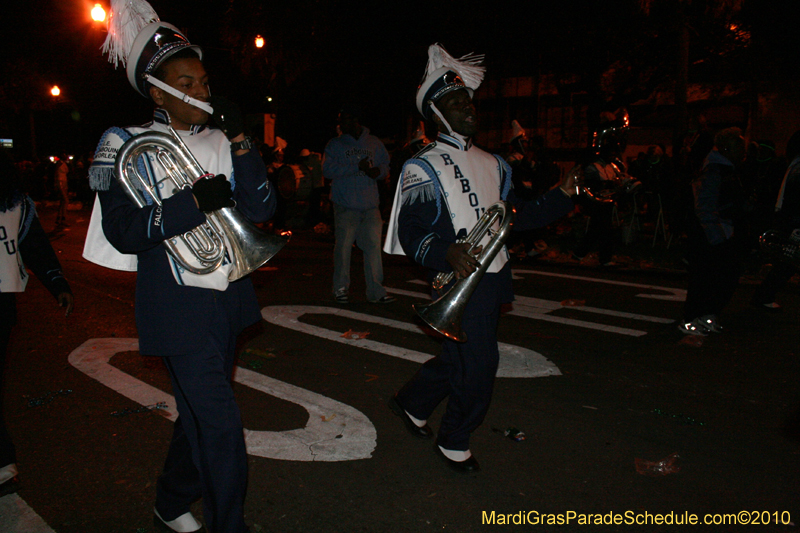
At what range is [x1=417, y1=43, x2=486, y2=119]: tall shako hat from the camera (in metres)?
3.53

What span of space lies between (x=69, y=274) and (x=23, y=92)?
28.2 meters

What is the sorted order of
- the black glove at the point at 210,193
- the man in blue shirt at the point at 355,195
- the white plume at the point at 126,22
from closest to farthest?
the black glove at the point at 210,193 → the white plume at the point at 126,22 → the man in blue shirt at the point at 355,195

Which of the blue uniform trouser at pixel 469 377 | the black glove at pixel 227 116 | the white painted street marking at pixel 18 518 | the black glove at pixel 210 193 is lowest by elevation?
the white painted street marking at pixel 18 518

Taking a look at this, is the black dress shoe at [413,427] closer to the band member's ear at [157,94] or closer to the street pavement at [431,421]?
the street pavement at [431,421]

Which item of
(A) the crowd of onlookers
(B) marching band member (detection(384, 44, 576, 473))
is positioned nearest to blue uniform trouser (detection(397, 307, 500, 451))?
(B) marching band member (detection(384, 44, 576, 473))

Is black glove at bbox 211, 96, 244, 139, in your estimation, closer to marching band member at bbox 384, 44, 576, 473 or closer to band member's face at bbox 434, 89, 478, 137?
marching band member at bbox 384, 44, 576, 473

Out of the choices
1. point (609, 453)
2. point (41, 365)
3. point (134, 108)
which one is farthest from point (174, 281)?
point (134, 108)

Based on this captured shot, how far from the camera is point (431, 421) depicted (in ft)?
14.0

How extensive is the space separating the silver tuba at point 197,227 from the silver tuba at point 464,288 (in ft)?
3.15

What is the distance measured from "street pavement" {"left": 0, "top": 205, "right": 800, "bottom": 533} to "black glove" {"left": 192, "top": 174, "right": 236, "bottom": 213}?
62.0 inches

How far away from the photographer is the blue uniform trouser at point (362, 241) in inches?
292

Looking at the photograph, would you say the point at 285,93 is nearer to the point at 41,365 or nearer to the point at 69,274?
the point at 69,274

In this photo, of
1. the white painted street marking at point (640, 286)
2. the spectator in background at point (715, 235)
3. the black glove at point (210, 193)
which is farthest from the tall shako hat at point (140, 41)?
the white painted street marking at point (640, 286)

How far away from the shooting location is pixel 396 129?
31047 mm
